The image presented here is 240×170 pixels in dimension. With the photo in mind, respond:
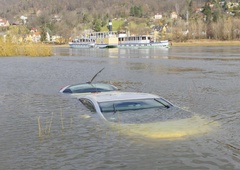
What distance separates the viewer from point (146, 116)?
11648 mm

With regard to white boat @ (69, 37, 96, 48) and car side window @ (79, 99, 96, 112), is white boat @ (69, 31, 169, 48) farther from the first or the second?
car side window @ (79, 99, 96, 112)

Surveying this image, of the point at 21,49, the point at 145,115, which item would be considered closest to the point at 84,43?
the point at 21,49

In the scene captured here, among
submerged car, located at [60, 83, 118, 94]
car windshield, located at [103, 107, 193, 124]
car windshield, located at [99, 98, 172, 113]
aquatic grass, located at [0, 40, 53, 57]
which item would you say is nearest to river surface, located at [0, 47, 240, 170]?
car windshield, located at [103, 107, 193, 124]

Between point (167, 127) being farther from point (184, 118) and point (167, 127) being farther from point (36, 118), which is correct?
point (36, 118)

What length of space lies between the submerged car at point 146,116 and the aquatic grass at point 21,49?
1699 inches

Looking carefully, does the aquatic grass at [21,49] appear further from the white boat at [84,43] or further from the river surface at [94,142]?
the white boat at [84,43]

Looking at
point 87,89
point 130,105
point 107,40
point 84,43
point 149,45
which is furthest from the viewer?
point 84,43

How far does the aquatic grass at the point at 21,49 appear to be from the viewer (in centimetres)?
5425

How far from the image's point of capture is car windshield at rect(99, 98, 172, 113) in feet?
40.2

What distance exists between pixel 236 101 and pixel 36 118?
320 inches

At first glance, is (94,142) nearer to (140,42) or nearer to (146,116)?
(146,116)

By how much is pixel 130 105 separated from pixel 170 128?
2.28 meters

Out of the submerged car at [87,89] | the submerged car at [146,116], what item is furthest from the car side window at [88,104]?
the submerged car at [87,89]

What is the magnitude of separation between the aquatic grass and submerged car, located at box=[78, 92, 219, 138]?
4317cm
